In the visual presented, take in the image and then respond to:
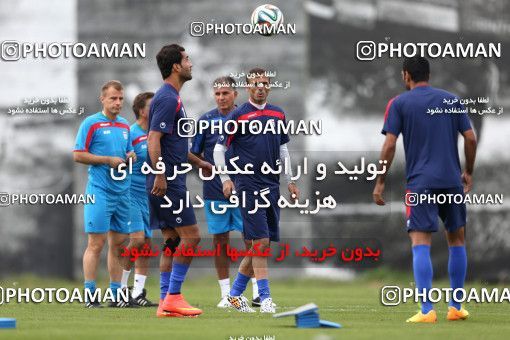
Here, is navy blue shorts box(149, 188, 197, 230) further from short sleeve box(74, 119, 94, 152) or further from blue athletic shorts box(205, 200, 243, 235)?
blue athletic shorts box(205, 200, 243, 235)

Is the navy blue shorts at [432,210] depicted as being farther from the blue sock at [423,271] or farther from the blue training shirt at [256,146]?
the blue training shirt at [256,146]

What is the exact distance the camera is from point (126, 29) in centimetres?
2141

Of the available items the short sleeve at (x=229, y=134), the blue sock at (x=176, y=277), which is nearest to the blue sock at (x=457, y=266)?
the blue sock at (x=176, y=277)

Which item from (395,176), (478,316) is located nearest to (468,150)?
(478,316)

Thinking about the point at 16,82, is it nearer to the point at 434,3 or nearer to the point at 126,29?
the point at 126,29

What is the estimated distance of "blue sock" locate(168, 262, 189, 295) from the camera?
11.9m

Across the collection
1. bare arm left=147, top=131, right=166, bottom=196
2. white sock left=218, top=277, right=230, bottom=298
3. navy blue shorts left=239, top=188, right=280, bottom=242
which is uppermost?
bare arm left=147, top=131, right=166, bottom=196

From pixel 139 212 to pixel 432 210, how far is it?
4293 millimetres

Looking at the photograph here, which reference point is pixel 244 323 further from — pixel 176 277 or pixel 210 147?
pixel 210 147

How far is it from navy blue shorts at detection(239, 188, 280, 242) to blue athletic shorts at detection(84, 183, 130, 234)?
1.73m

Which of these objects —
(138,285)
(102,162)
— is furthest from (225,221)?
(102,162)

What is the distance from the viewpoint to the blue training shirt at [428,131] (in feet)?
37.3

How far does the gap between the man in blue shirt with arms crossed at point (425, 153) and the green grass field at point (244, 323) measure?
2.56ft

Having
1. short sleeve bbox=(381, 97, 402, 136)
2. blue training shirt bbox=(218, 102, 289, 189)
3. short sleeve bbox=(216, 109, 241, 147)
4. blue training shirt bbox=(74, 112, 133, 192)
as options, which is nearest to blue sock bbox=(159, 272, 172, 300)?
blue training shirt bbox=(218, 102, 289, 189)
